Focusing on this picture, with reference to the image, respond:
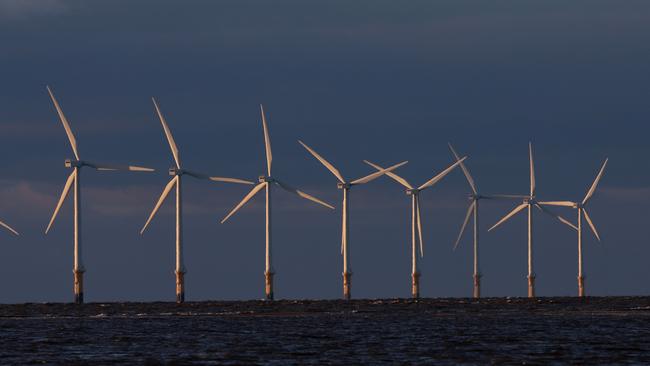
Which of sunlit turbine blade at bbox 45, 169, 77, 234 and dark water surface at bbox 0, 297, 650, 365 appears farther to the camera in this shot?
sunlit turbine blade at bbox 45, 169, 77, 234

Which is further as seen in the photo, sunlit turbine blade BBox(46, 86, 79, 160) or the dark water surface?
sunlit turbine blade BBox(46, 86, 79, 160)

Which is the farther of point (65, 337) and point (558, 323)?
point (558, 323)

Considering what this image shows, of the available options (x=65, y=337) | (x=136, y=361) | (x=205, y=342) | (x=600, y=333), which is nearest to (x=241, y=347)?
(x=205, y=342)

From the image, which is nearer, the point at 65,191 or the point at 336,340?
the point at 336,340

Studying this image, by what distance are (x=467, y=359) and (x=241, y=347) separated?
61.9ft

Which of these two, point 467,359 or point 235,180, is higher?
point 235,180

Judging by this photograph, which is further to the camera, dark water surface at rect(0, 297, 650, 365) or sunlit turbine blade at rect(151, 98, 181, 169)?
sunlit turbine blade at rect(151, 98, 181, 169)

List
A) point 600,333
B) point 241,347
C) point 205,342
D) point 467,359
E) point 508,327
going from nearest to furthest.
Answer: point 467,359 → point 241,347 → point 205,342 → point 600,333 → point 508,327

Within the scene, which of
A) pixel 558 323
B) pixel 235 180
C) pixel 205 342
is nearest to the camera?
pixel 205 342

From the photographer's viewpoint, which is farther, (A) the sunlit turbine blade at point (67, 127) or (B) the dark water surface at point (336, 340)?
(A) the sunlit turbine blade at point (67, 127)

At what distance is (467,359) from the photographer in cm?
8294

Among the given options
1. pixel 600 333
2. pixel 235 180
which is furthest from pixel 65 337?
pixel 235 180

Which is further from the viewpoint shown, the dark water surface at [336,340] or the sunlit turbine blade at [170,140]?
the sunlit turbine blade at [170,140]

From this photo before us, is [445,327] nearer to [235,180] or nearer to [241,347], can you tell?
[241,347]
